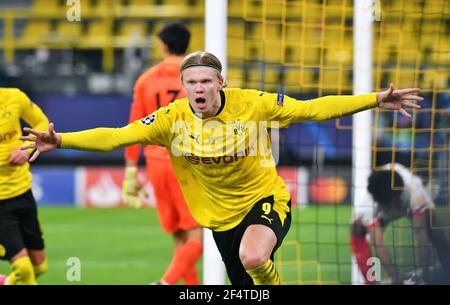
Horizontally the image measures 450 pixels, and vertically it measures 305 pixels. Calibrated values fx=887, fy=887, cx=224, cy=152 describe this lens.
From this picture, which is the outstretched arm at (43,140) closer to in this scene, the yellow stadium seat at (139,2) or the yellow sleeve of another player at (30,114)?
the yellow sleeve of another player at (30,114)

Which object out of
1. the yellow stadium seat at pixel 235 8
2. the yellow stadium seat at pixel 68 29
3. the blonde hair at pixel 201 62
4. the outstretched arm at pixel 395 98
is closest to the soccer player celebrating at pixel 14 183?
the blonde hair at pixel 201 62

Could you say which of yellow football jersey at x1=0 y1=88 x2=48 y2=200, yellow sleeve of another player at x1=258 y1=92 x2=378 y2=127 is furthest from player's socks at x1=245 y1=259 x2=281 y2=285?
yellow football jersey at x1=0 y1=88 x2=48 y2=200

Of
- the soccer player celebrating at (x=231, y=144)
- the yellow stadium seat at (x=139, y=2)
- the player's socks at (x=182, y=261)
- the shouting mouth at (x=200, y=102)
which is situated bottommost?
the player's socks at (x=182, y=261)

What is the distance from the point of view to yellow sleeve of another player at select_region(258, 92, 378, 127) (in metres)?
5.46

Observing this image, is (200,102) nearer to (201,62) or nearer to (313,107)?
(201,62)

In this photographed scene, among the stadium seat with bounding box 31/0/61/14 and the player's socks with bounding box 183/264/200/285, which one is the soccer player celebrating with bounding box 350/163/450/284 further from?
the stadium seat with bounding box 31/0/61/14

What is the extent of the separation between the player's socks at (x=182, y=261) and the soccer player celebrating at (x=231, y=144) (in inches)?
65.4

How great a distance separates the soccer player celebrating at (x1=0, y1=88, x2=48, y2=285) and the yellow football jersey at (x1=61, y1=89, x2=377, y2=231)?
1.82 m

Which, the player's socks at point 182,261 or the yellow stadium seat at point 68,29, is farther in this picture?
the yellow stadium seat at point 68,29

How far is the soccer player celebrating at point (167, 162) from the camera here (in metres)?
7.83

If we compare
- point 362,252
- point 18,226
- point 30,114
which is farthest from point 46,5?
point 362,252

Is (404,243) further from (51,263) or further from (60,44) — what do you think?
(60,44)

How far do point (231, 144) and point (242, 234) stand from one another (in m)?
0.61

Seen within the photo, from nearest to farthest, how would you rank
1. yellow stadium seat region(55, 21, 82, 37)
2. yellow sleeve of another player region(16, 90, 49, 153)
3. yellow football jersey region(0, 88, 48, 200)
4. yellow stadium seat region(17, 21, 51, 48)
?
yellow football jersey region(0, 88, 48, 200), yellow sleeve of another player region(16, 90, 49, 153), yellow stadium seat region(17, 21, 51, 48), yellow stadium seat region(55, 21, 82, 37)
